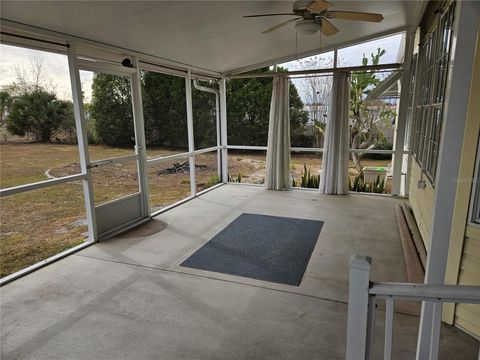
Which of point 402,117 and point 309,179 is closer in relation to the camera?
point 402,117

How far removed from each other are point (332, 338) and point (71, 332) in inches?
70.9

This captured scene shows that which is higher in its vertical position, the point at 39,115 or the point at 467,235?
the point at 39,115

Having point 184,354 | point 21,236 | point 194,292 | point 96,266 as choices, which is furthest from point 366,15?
point 21,236

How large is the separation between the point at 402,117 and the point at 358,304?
16.9ft

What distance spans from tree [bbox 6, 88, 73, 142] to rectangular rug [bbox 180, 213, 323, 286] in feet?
6.76

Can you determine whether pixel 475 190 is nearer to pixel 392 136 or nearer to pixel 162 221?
pixel 162 221

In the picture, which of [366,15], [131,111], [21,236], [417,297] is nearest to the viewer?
[417,297]

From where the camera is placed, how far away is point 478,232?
6.30 ft

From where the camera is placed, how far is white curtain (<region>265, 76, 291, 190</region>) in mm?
5797

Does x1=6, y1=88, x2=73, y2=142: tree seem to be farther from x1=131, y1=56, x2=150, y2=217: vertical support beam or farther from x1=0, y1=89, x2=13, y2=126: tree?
x1=131, y1=56, x2=150, y2=217: vertical support beam

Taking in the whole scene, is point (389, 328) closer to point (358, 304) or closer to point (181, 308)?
point (358, 304)

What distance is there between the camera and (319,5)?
2729 millimetres

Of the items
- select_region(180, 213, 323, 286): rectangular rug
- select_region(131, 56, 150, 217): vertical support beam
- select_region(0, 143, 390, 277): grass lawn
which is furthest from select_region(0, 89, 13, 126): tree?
select_region(180, 213, 323, 286): rectangular rug

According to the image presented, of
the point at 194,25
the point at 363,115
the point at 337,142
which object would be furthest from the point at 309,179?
the point at 194,25
